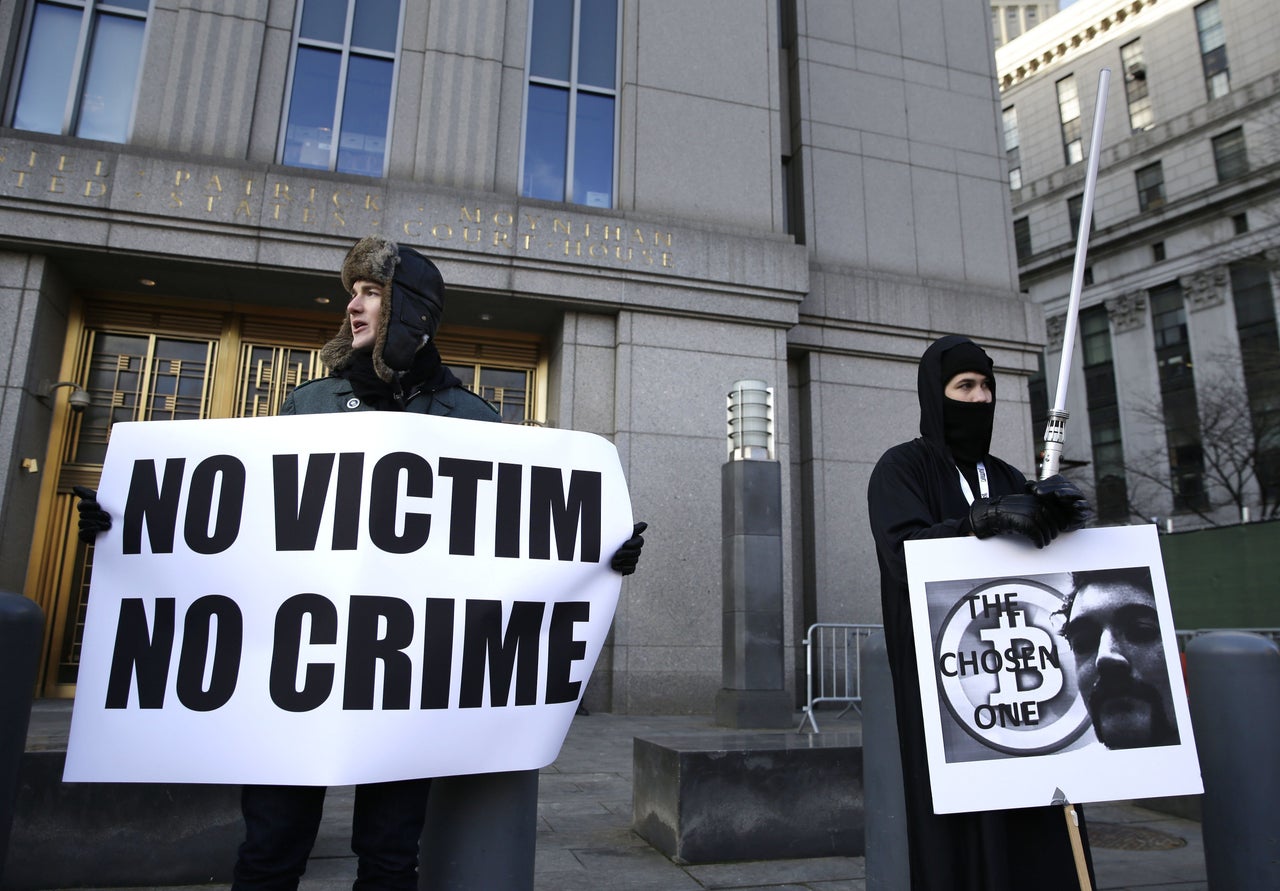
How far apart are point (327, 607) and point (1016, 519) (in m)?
1.89

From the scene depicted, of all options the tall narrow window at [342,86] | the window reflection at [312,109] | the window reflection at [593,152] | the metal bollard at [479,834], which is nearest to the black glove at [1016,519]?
the metal bollard at [479,834]

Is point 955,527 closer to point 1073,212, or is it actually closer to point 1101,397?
point 1101,397

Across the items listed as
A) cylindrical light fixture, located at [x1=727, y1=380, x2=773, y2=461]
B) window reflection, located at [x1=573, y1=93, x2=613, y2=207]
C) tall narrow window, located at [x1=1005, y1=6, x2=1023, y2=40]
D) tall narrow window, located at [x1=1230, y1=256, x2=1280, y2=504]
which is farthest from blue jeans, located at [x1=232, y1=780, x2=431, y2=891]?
tall narrow window, located at [x1=1005, y1=6, x2=1023, y2=40]

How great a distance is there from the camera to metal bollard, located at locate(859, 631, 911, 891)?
111 inches

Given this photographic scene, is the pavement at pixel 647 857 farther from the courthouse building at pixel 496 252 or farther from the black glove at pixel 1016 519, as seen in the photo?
the courthouse building at pixel 496 252

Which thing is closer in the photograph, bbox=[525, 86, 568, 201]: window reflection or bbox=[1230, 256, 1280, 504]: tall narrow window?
bbox=[525, 86, 568, 201]: window reflection

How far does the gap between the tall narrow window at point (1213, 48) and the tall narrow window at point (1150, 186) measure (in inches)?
148

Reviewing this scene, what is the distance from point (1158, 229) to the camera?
4066cm

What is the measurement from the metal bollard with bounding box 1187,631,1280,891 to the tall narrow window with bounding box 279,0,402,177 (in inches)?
439

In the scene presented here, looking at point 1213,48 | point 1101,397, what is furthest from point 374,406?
point 1213,48

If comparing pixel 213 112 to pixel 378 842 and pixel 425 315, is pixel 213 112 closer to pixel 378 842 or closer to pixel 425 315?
pixel 425 315

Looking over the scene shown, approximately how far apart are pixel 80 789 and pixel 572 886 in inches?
87.4

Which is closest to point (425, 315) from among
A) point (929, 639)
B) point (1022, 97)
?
point (929, 639)

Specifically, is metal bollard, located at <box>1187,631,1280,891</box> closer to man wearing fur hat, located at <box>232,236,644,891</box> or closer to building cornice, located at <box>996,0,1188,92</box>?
man wearing fur hat, located at <box>232,236,644,891</box>
